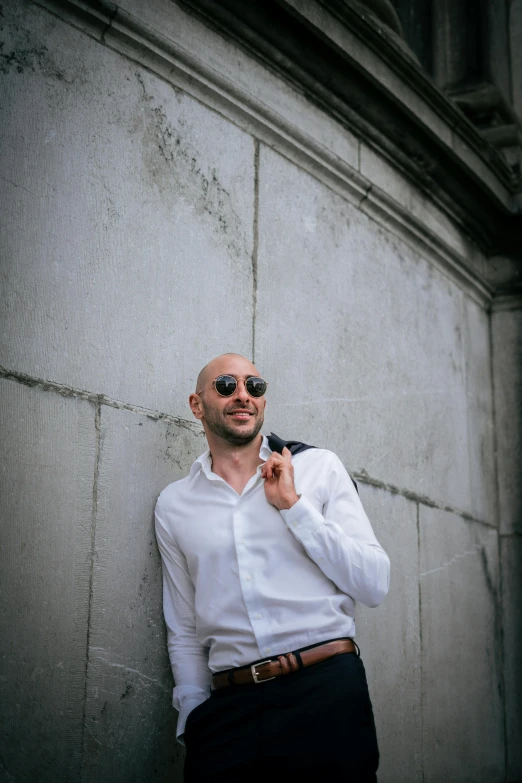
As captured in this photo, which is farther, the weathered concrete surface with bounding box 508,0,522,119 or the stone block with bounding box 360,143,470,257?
the weathered concrete surface with bounding box 508,0,522,119

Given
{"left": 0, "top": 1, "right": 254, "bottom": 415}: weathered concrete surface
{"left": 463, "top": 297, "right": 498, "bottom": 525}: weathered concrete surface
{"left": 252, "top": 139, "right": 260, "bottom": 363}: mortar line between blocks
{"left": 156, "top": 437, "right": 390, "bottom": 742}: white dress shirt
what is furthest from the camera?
{"left": 463, "top": 297, "right": 498, "bottom": 525}: weathered concrete surface

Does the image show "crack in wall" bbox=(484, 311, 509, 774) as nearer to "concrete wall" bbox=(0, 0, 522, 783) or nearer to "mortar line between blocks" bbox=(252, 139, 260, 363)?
"concrete wall" bbox=(0, 0, 522, 783)

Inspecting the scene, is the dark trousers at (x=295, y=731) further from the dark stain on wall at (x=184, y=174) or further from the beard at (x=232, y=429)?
the dark stain on wall at (x=184, y=174)

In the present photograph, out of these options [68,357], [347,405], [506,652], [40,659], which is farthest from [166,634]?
[506,652]

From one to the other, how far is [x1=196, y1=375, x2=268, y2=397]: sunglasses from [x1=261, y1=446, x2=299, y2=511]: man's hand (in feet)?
0.99

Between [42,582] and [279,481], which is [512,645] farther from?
[42,582]

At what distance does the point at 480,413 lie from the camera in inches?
266

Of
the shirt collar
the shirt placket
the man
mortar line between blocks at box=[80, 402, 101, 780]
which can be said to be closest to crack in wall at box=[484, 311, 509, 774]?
the shirt collar

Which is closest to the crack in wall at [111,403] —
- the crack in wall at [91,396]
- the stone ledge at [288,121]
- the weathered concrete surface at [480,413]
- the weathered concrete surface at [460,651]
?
the crack in wall at [91,396]

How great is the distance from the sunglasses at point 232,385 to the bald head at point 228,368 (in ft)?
0.14

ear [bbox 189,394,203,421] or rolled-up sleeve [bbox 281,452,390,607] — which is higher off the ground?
ear [bbox 189,394,203,421]

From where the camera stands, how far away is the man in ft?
10.4

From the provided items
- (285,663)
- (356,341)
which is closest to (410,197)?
(356,341)

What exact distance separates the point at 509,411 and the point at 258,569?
401 centimetres
